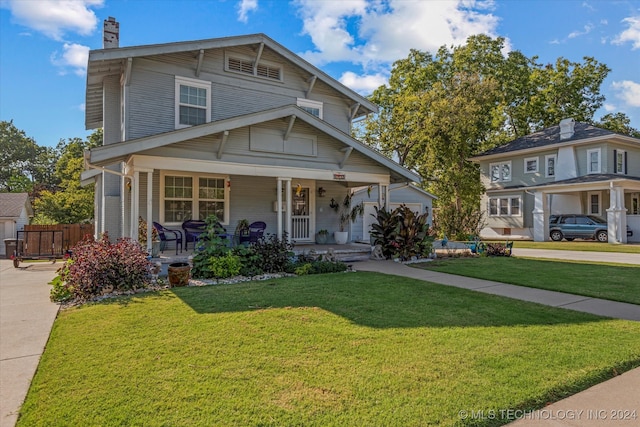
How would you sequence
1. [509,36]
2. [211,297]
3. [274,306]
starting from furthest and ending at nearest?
[509,36] < [211,297] < [274,306]

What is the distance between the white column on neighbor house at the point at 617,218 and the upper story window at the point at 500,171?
25.3ft

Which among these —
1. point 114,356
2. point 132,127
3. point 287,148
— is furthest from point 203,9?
point 114,356

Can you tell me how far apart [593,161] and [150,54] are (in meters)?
25.5

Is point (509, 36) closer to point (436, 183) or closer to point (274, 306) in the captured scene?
point (436, 183)

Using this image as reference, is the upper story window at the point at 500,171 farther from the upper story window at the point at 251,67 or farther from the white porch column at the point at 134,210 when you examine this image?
the white porch column at the point at 134,210

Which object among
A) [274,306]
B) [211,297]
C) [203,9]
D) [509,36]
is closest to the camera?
[274,306]

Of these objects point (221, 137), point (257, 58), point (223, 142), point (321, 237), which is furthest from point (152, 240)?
point (257, 58)

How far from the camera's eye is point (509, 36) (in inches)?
1214

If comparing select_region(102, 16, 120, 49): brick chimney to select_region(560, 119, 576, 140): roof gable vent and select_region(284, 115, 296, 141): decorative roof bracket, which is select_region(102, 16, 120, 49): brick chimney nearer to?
select_region(284, 115, 296, 141): decorative roof bracket

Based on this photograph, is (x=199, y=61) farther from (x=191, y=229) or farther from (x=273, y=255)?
(x=273, y=255)

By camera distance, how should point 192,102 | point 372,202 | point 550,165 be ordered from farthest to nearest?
1. point 550,165
2. point 372,202
3. point 192,102

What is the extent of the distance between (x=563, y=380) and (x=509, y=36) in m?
35.0

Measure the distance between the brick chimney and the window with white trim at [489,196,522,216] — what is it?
26140mm

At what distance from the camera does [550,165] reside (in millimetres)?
25375
